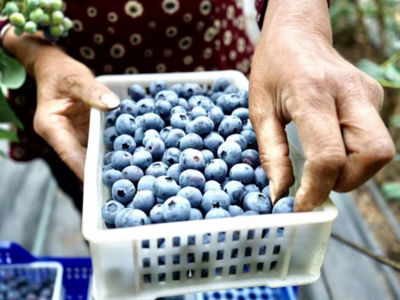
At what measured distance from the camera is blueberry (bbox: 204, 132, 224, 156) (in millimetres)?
755

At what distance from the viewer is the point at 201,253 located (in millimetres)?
596

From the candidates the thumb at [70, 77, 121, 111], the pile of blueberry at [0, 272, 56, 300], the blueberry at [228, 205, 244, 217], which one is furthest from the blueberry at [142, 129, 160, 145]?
the pile of blueberry at [0, 272, 56, 300]

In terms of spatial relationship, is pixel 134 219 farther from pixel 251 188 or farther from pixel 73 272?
pixel 73 272

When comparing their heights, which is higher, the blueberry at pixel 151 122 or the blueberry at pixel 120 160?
the blueberry at pixel 151 122

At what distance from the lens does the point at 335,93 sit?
60 centimetres

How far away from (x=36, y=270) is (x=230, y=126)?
808 mm

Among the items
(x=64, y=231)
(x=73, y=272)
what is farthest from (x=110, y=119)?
(x=64, y=231)

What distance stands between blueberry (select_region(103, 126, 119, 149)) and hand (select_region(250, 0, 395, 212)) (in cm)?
28

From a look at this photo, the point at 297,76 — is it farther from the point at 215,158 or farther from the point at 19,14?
the point at 19,14

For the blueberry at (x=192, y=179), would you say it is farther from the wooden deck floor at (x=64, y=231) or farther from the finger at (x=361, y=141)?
the wooden deck floor at (x=64, y=231)

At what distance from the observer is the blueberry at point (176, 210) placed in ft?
1.92

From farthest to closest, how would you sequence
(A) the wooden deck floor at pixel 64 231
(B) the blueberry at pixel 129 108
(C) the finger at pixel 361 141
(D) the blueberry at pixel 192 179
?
(A) the wooden deck floor at pixel 64 231 → (B) the blueberry at pixel 129 108 → (D) the blueberry at pixel 192 179 → (C) the finger at pixel 361 141

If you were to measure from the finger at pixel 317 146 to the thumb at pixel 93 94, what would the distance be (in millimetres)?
391

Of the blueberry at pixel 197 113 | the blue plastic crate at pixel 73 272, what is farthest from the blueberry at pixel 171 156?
the blue plastic crate at pixel 73 272
